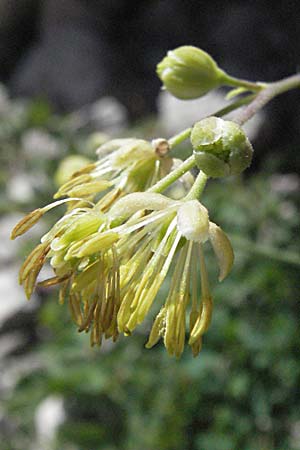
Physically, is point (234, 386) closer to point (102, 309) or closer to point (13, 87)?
point (102, 309)

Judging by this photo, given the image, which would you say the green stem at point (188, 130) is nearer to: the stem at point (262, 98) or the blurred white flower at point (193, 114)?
the stem at point (262, 98)

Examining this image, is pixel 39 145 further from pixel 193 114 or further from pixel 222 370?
pixel 222 370

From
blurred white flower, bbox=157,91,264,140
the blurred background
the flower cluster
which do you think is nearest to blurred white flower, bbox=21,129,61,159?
the blurred background

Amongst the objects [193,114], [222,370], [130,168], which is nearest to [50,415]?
[222,370]

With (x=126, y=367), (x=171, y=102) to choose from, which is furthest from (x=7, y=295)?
(x=126, y=367)

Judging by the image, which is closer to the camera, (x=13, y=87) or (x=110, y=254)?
(x=110, y=254)
